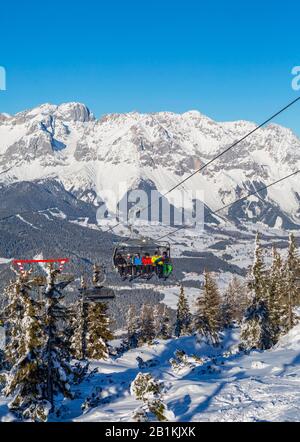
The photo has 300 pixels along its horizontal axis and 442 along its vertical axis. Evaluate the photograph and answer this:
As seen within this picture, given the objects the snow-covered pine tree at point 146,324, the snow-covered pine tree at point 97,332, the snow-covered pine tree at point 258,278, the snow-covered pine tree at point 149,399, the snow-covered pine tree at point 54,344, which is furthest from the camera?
the snow-covered pine tree at point 146,324

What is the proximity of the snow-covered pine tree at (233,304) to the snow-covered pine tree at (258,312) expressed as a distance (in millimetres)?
20913

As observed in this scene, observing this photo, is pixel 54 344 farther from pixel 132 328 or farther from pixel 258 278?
pixel 132 328

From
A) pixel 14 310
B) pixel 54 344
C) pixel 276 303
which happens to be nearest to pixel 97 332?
pixel 14 310

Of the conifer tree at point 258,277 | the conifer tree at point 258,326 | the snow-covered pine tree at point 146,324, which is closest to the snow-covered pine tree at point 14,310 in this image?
the conifer tree at point 258,326

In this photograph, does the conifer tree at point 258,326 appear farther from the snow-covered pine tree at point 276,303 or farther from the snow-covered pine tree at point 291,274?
the snow-covered pine tree at point 291,274

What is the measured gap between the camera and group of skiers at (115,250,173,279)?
33.3 metres

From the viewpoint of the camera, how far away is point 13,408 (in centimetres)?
2209

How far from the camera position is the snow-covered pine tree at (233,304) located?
78062 mm

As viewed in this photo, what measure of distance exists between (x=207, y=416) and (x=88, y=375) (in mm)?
18613

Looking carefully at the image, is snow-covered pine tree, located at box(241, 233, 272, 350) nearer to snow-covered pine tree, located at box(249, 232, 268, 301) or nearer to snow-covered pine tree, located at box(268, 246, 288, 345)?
snow-covered pine tree, located at box(249, 232, 268, 301)

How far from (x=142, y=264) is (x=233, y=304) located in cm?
5787
